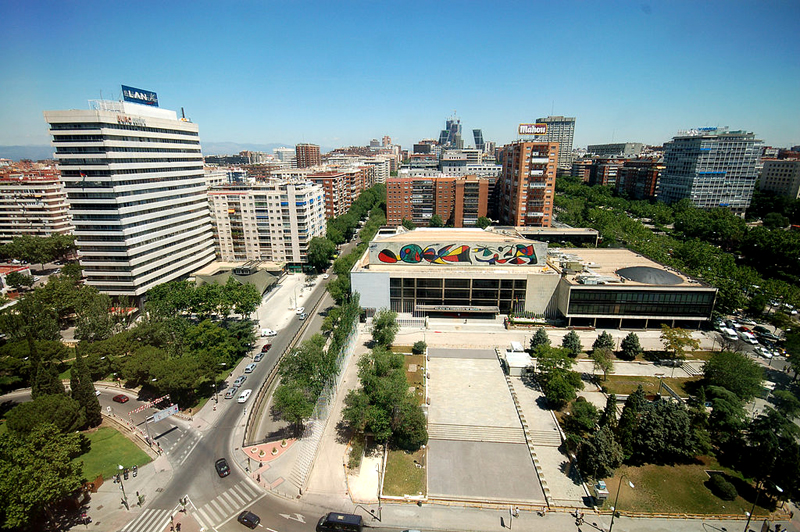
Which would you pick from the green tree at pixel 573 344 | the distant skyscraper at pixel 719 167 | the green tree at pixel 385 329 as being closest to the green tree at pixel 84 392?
the green tree at pixel 385 329

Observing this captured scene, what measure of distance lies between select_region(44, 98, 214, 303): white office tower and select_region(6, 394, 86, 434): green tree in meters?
34.6

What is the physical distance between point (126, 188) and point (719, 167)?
186m

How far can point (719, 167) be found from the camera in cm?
14438

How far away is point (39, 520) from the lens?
33.2 metres

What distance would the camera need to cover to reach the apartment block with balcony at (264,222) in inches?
A: 3765

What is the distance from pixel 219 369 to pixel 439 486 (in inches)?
1375

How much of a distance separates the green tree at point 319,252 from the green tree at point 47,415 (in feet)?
193

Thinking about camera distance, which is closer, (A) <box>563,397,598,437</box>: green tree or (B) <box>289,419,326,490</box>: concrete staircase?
(B) <box>289,419,326,490</box>: concrete staircase

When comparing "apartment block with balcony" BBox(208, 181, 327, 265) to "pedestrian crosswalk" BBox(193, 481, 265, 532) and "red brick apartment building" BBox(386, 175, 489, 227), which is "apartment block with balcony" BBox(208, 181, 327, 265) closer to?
"red brick apartment building" BBox(386, 175, 489, 227)

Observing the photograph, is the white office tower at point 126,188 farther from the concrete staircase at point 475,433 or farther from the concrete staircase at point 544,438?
the concrete staircase at point 544,438

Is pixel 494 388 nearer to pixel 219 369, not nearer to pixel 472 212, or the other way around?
pixel 219 369

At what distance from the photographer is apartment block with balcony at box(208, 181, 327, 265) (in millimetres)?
95625

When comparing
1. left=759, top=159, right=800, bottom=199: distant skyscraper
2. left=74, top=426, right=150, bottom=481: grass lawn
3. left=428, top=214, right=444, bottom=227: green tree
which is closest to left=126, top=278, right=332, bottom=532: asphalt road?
left=74, top=426, right=150, bottom=481: grass lawn

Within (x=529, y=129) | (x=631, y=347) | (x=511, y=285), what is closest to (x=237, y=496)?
(x=511, y=285)
